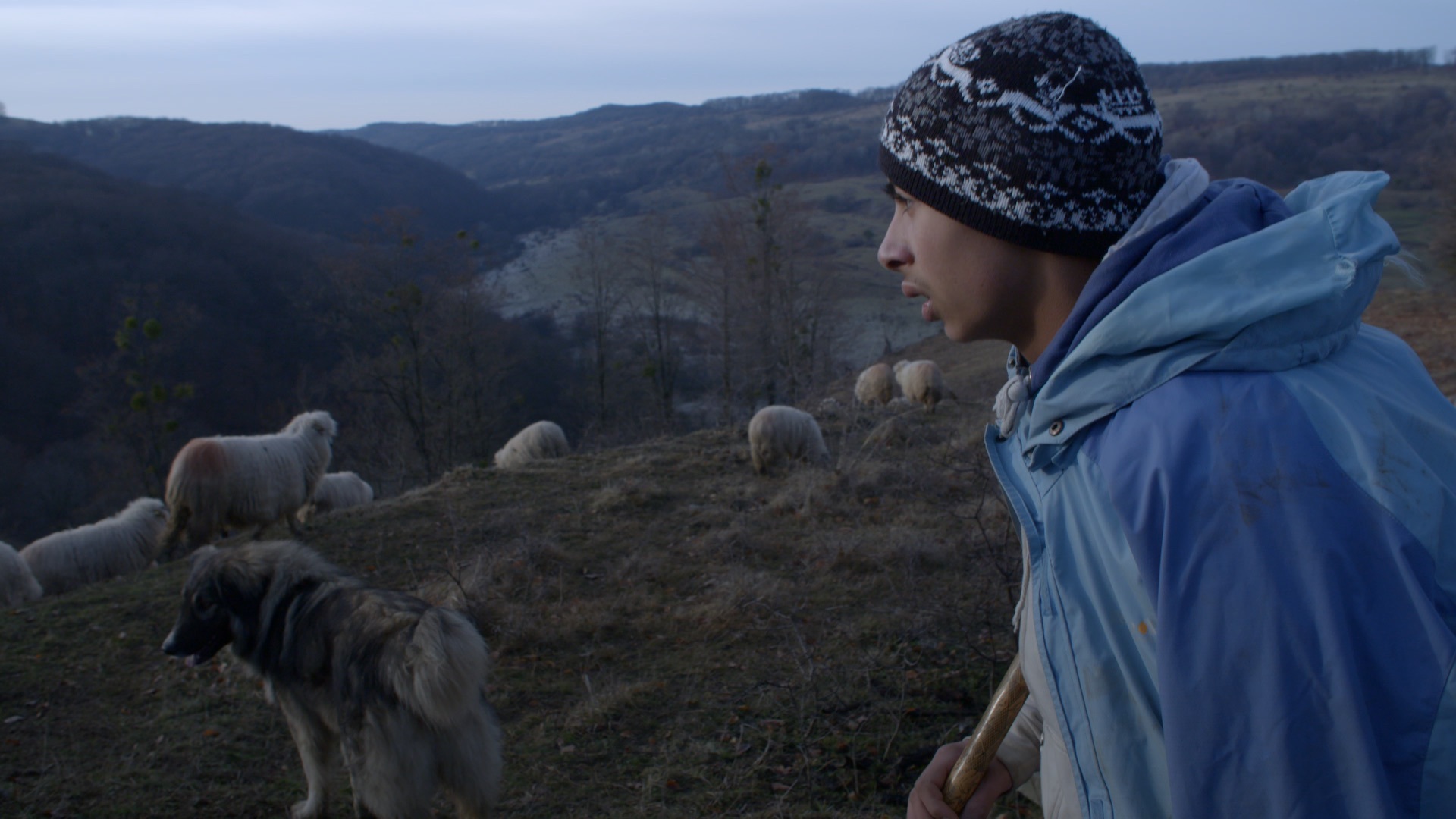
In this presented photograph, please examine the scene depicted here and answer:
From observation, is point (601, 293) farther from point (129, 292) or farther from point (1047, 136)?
point (1047, 136)

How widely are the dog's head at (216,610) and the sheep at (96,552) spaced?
878cm

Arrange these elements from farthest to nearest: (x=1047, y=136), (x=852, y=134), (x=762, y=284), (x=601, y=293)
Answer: (x=852, y=134), (x=601, y=293), (x=762, y=284), (x=1047, y=136)

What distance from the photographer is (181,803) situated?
4.46 m

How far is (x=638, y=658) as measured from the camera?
591 cm

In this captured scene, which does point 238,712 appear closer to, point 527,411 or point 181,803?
point 181,803

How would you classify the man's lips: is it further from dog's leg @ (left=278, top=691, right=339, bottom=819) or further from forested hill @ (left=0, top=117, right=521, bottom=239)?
forested hill @ (left=0, top=117, right=521, bottom=239)

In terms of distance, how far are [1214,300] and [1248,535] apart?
0.95ft

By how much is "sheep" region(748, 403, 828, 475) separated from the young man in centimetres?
1052

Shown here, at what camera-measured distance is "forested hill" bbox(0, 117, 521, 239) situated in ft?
217

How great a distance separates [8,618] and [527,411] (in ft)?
102

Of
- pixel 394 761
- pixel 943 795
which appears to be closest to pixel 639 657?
pixel 394 761

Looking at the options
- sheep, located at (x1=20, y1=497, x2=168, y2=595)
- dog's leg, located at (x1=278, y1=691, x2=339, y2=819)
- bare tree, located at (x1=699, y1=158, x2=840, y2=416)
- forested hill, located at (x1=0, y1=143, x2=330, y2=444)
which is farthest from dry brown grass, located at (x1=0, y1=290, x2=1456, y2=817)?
forested hill, located at (x1=0, y1=143, x2=330, y2=444)

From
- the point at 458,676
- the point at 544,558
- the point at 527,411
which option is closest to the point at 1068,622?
the point at 458,676

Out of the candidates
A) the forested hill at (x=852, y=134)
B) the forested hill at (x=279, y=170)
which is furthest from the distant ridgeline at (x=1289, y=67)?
the forested hill at (x=279, y=170)
